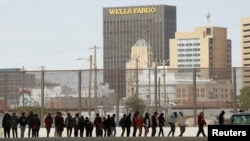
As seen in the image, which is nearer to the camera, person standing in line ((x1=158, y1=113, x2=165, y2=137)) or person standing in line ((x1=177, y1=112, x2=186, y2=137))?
person standing in line ((x1=158, y1=113, x2=165, y2=137))

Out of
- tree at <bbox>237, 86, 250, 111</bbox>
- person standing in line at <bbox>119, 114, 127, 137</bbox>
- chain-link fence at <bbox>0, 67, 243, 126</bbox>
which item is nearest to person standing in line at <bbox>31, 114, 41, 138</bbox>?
person standing in line at <bbox>119, 114, 127, 137</bbox>

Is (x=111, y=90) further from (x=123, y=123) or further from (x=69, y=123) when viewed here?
(x=69, y=123)

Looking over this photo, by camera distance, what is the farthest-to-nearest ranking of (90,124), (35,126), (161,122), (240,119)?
(161,122) → (90,124) → (35,126) → (240,119)

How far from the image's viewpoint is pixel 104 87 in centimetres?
4472

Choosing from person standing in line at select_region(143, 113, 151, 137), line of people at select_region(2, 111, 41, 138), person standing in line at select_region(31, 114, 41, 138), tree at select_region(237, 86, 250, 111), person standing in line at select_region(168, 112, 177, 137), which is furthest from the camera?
tree at select_region(237, 86, 250, 111)

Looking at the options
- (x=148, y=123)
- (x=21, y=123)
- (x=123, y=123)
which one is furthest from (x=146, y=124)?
(x=21, y=123)

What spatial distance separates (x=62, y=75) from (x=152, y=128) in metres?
7.60

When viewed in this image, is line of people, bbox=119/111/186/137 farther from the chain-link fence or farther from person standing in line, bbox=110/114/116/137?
the chain-link fence

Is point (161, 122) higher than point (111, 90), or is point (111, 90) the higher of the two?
point (111, 90)

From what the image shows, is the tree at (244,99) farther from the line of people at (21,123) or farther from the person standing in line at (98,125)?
the line of people at (21,123)

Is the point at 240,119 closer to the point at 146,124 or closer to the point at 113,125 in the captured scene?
the point at 146,124

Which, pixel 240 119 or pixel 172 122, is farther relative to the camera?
pixel 172 122

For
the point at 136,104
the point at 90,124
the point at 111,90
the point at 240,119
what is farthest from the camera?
the point at 111,90

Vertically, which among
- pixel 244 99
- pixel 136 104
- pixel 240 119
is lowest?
pixel 240 119
